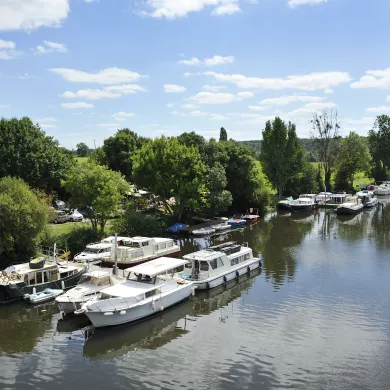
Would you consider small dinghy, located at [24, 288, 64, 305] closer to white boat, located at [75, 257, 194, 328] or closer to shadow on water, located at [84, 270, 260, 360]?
white boat, located at [75, 257, 194, 328]

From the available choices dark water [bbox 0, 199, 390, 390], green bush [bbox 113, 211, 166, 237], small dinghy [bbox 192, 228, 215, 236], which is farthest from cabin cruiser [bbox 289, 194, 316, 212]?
dark water [bbox 0, 199, 390, 390]

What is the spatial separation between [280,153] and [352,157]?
3166 cm

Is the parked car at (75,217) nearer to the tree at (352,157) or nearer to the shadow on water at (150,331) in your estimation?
the shadow on water at (150,331)

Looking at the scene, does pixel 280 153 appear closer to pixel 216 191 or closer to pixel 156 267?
pixel 216 191

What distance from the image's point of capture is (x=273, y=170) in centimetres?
8675

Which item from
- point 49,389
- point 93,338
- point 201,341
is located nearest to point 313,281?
point 201,341

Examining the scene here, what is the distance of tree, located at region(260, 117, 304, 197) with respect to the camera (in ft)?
277

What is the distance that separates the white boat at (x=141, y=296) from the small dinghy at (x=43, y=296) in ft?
→ 17.3

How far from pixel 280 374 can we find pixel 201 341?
5.71 m

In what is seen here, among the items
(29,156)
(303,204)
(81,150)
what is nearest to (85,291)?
(29,156)

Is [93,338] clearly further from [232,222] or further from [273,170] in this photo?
[273,170]

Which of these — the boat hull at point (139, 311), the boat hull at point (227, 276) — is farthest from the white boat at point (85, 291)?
the boat hull at point (227, 276)

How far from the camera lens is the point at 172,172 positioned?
56.6 meters

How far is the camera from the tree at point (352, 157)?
103 meters
